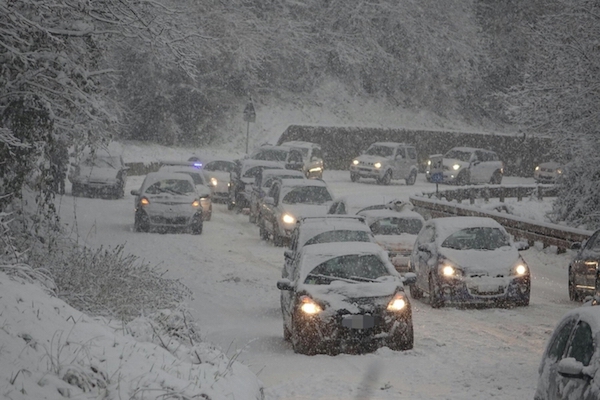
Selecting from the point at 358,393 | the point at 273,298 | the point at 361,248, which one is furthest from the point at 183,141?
the point at 358,393

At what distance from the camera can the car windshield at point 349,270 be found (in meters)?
13.1

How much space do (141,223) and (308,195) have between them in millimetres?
4562

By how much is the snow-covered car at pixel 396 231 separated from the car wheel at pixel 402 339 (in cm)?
722

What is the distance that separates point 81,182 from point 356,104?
33274 mm

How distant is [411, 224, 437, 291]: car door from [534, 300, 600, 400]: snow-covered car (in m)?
9.11

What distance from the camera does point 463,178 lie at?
48.1 meters

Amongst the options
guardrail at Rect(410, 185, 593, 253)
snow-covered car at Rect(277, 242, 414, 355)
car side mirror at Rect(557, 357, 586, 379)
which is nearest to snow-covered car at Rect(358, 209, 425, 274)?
guardrail at Rect(410, 185, 593, 253)

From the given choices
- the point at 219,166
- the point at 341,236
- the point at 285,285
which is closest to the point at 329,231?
the point at 341,236

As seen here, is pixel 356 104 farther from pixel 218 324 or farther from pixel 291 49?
pixel 218 324

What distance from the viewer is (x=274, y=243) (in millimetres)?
25406

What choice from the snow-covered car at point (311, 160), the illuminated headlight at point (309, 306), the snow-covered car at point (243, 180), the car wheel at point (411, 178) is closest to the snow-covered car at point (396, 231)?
the illuminated headlight at point (309, 306)

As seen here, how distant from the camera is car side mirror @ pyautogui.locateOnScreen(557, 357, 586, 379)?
657cm

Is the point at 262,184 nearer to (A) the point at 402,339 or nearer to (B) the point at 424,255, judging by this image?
(B) the point at 424,255

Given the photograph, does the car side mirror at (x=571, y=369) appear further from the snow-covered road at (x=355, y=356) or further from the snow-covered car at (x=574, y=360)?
the snow-covered road at (x=355, y=356)
